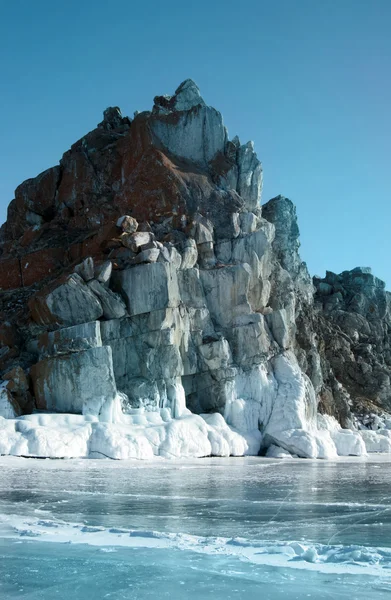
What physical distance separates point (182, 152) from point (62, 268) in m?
17.3

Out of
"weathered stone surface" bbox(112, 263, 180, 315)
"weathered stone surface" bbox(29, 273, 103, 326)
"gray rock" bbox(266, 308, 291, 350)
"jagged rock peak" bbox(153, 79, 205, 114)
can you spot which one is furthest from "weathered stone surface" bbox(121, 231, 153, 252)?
"jagged rock peak" bbox(153, 79, 205, 114)

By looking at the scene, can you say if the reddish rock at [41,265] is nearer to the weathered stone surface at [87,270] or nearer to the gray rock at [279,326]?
the weathered stone surface at [87,270]

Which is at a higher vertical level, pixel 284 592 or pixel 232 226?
pixel 232 226

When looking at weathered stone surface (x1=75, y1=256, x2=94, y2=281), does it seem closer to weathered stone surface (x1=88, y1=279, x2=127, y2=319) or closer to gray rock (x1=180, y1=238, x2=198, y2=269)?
weathered stone surface (x1=88, y1=279, x2=127, y2=319)

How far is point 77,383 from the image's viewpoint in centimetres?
4297

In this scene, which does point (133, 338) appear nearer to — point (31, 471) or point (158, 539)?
point (31, 471)

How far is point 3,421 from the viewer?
121 feet

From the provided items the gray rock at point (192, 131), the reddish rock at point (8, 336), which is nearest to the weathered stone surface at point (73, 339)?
the reddish rock at point (8, 336)

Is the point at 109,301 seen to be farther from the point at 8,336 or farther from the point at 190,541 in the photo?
the point at 190,541

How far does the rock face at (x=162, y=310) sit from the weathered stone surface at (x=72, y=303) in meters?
0.10

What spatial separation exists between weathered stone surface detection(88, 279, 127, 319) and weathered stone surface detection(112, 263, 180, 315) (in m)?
0.92

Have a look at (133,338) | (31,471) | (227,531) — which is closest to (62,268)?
(133,338)

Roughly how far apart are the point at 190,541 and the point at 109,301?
34.2 meters

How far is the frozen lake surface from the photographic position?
10258 millimetres
